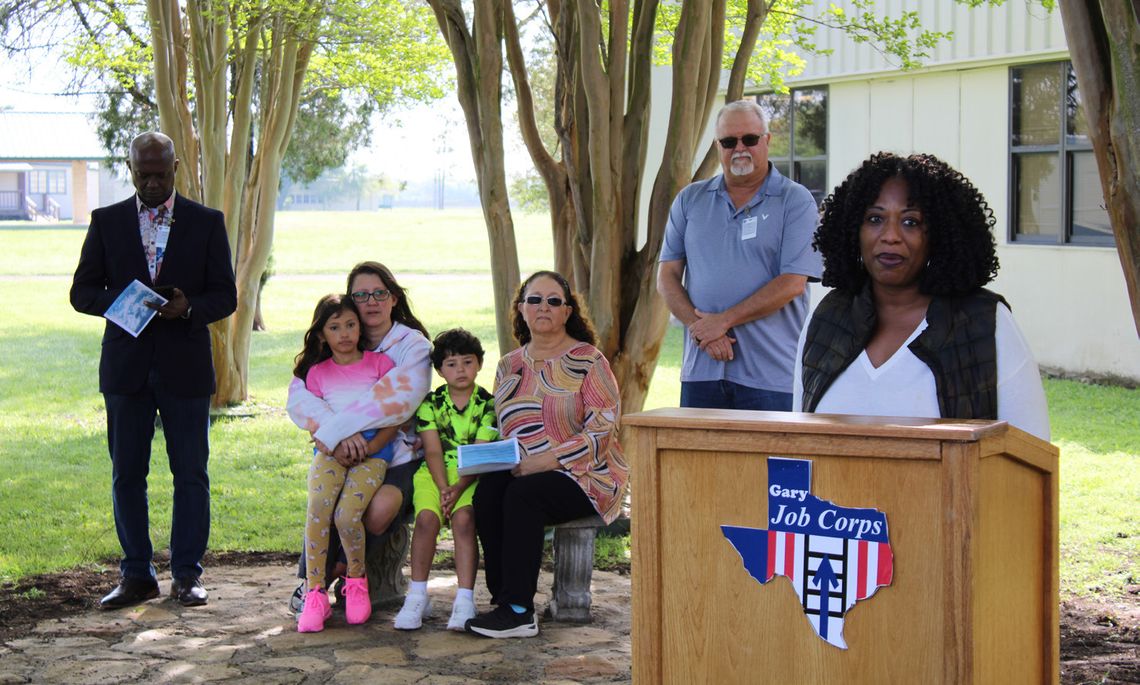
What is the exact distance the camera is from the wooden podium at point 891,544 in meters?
2.29

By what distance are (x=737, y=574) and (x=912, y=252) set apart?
0.97 metres

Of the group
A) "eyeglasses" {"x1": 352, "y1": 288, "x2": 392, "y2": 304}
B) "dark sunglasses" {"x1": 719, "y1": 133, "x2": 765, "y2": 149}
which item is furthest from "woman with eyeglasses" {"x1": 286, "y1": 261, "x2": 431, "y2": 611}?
"dark sunglasses" {"x1": 719, "y1": 133, "x2": 765, "y2": 149}

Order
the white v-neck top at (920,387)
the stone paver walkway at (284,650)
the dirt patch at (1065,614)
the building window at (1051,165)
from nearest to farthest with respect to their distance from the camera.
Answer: the white v-neck top at (920,387) → the dirt patch at (1065,614) → the stone paver walkway at (284,650) → the building window at (1051,165)

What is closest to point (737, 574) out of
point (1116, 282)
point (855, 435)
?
point (855, 435)

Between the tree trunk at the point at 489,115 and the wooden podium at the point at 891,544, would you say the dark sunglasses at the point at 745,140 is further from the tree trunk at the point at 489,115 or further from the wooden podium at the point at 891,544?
the wooden podium at the point at 891,544

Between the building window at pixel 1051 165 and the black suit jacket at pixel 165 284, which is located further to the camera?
the building window at pixel 1051 165

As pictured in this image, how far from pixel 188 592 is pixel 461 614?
1424 millimetres

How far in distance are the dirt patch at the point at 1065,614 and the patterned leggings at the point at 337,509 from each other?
1241mm

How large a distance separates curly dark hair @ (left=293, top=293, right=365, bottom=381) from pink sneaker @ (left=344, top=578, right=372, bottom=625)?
1002 millimetres

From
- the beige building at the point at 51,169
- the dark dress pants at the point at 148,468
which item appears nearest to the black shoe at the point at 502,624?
the dark dress pants at the point at 148,468

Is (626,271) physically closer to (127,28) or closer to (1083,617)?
(1083,617)

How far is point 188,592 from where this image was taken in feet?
20.5

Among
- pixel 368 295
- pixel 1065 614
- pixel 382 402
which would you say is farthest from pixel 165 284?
pixel 1065 614

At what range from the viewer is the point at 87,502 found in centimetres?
924
